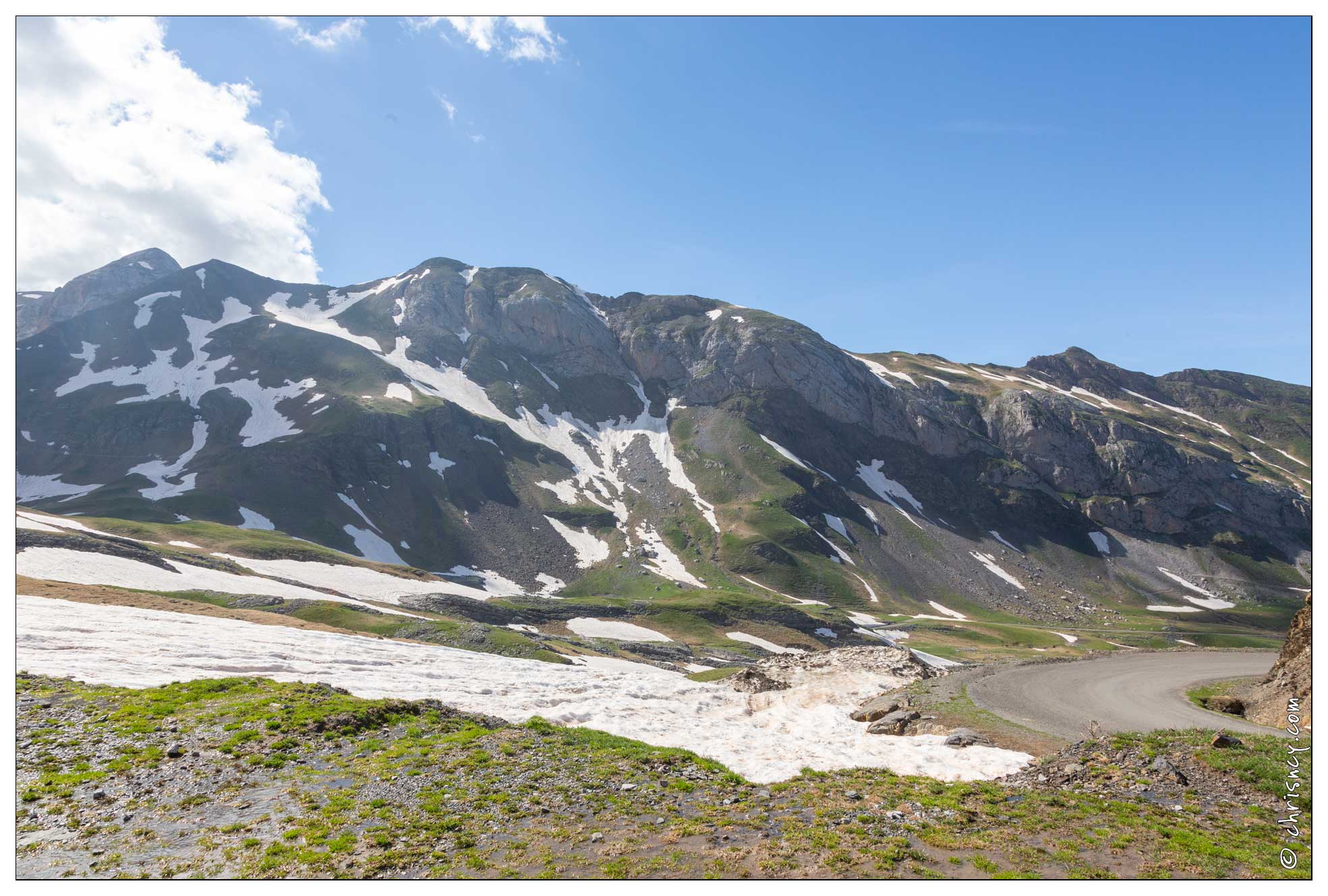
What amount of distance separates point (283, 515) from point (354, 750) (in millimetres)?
130367

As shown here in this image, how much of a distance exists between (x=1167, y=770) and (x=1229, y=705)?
1893 cm

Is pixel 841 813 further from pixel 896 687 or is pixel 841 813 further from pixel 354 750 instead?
pixel 896 687

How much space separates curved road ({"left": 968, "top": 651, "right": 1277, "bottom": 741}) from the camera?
97.7ft

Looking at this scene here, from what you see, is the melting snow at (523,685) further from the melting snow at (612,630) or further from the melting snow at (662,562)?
the melting snow at (662,562)

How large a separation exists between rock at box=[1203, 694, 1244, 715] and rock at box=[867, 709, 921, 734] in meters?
16.5

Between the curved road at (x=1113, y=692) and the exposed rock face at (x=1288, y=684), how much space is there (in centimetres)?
125

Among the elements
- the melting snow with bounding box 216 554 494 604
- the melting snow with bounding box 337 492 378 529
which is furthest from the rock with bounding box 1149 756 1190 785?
the melting snow with bounding box 337 492 378 529

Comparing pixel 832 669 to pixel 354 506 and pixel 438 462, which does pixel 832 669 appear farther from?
pixel 438 462

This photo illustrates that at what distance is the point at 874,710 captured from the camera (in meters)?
33.1

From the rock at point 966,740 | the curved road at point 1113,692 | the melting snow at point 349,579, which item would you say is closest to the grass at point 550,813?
the rock at point 966,740

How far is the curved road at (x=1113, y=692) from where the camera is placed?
2978 cm

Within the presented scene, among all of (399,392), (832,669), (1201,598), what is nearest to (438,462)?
(399,392)
